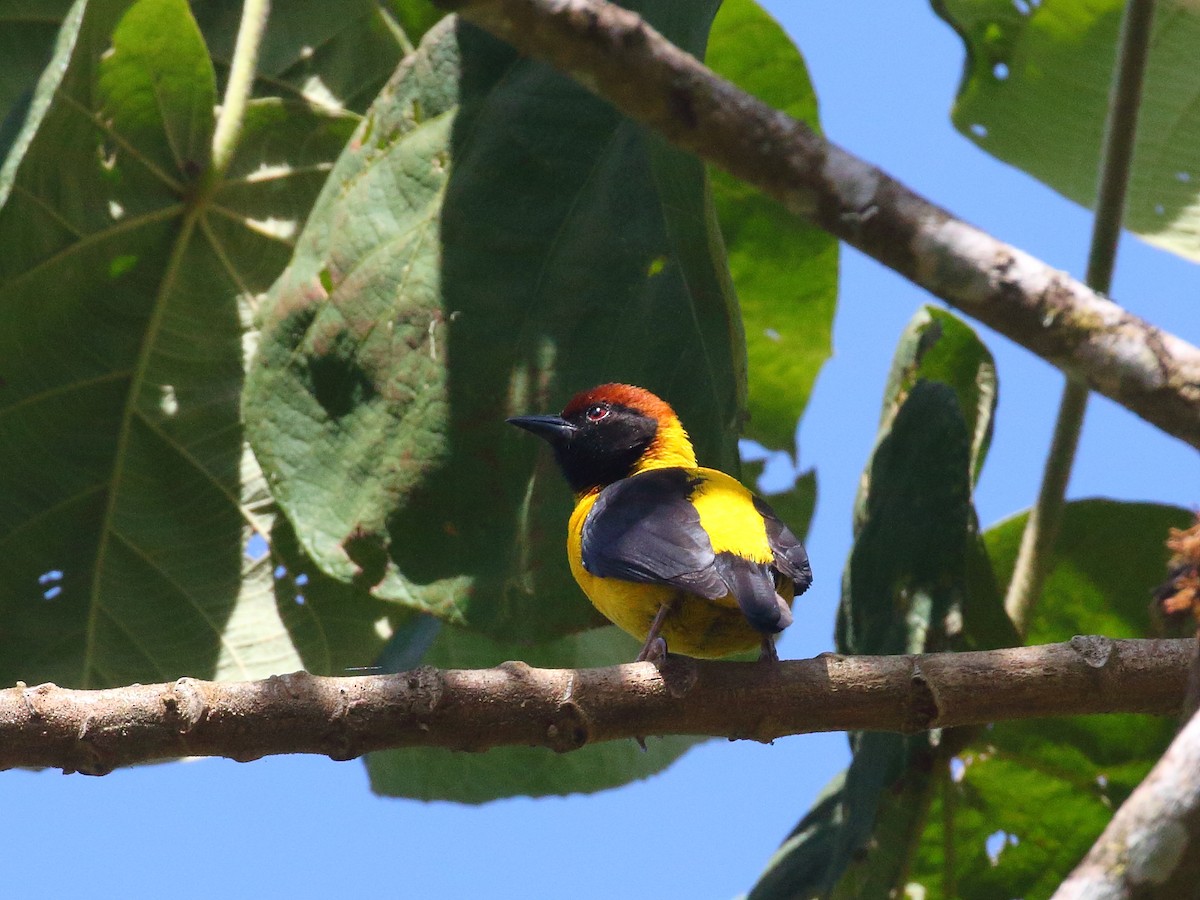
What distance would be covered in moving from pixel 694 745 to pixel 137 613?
69.4 inches

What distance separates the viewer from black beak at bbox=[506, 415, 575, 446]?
3197mm

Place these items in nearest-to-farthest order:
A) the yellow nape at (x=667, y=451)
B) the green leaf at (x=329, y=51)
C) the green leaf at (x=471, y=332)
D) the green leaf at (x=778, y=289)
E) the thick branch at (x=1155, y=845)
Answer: the thick branch at (x=1155, y=845) → the green leaf at (x=471, y=332) → the yellow nape at (x=667, y=451) → the green leaf at (x=329, y=51) → the green leaf at (x=778, y=289)

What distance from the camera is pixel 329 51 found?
4.01 meters

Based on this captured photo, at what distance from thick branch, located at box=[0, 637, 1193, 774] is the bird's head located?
96cm

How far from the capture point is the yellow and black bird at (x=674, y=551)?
2695 millimetres

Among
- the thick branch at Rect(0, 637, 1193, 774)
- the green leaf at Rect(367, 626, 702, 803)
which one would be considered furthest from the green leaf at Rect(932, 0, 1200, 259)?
the thick branch at Rect(0, 637, 1193, 774)

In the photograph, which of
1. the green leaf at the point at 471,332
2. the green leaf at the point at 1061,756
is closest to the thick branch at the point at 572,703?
the green leaf at the point at 471,332

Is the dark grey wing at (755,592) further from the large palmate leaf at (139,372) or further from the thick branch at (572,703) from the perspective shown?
the large palmate leaf at (139,372)

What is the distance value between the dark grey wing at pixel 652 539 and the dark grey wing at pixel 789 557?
0.57 feet

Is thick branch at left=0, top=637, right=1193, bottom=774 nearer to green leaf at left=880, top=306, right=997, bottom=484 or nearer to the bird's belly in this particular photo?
the bird's belly

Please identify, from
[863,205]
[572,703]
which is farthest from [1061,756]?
[863,205]

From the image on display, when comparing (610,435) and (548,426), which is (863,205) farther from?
(610,435)

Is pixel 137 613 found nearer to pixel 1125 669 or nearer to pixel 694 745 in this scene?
pixel 694 745

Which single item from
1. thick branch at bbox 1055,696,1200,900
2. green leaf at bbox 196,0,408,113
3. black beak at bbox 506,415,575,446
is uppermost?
green leaf at bbox 196,0,408,113
